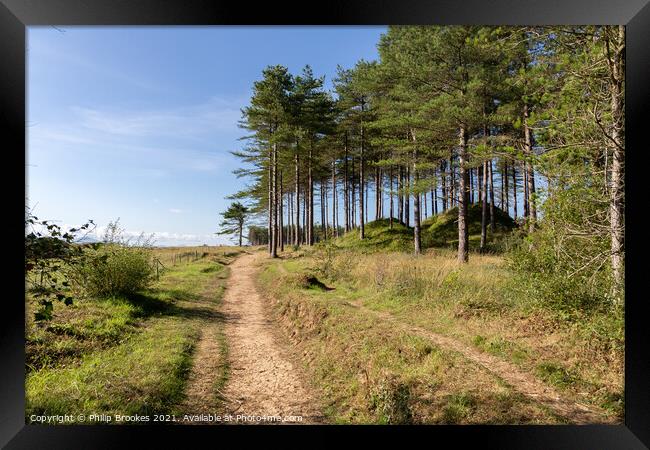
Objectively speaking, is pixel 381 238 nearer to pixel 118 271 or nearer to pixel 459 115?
pixel 459 115

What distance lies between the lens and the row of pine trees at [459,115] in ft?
14.9

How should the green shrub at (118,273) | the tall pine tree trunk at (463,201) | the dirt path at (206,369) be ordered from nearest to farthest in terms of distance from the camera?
the dirt path at (206,369) → the green shrub at (118,273) → the tall pine tree trunk at (463,201)

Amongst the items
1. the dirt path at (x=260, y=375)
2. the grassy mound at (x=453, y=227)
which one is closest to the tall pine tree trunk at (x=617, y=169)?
the dirt path at (x=260, y=375)

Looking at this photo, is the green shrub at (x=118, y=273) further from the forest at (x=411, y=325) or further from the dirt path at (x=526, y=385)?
the dirt path at (x=526, y=385)

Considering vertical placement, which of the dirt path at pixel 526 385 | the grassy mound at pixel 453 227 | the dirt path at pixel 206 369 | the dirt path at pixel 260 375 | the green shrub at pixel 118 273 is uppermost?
the grassy mound at pixel 453 227

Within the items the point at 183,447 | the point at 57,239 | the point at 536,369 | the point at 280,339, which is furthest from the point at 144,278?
the point at 536,369

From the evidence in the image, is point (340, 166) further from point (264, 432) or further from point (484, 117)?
point (264, 432)

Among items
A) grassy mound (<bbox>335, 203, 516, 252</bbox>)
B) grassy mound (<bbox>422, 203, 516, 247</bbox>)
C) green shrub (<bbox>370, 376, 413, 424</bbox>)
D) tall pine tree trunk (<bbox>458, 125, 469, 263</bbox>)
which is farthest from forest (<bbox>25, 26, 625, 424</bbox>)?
grassy mound (<bbox>422, 203, 516, 247</bbox>)

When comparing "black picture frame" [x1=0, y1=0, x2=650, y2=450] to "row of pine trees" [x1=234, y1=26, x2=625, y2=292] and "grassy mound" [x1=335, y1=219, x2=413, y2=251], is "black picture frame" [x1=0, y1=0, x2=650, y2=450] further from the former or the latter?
"grassy mound" [x1=335, y1=219, x2=413, y2=251]

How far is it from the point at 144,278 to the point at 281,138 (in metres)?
10.8
